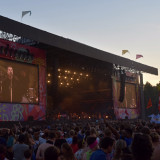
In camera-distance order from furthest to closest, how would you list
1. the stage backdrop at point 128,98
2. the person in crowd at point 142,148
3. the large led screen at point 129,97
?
the large led screen at point 129,97 < the stage backdrop at point 128,98 < the person in crowd at point 142,148

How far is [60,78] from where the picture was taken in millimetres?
32719

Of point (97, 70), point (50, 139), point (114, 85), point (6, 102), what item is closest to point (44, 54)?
point (6, 102)

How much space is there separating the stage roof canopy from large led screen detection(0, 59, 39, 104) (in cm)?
252

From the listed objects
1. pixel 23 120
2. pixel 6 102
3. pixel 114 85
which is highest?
pixel 114 85

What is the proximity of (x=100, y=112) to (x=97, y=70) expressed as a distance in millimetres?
6906

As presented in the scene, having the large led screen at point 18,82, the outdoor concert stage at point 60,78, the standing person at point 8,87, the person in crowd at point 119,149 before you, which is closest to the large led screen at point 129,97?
the outdoor concert stage at point 60,78

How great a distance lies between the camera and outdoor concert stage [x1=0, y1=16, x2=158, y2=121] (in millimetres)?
21750

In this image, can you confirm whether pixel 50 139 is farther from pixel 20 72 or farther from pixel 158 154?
pixel 20 72

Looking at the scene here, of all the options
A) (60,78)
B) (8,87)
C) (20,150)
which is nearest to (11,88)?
(8,87)

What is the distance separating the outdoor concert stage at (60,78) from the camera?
71.4 ft

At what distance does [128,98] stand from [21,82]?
17.2 meters

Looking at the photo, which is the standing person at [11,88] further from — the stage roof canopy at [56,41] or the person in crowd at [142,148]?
the person in crowd at [142,148]

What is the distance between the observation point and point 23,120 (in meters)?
22.2

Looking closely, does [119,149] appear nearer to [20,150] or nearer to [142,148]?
[142,148]
